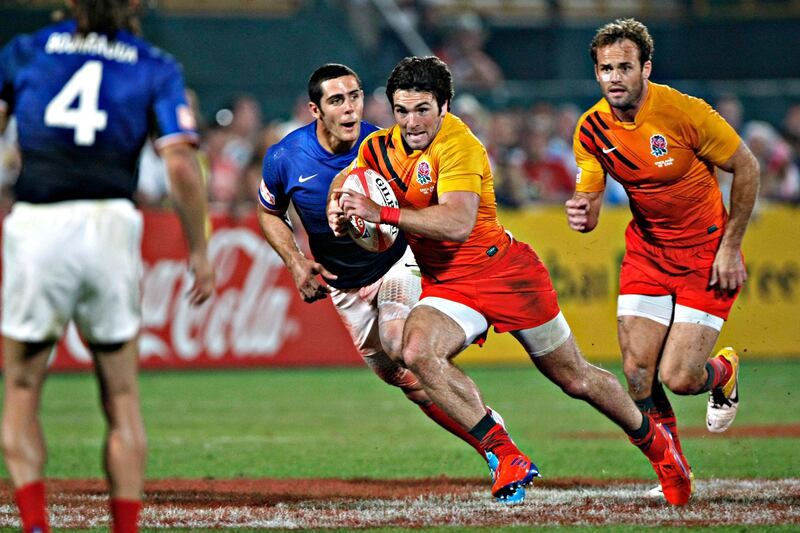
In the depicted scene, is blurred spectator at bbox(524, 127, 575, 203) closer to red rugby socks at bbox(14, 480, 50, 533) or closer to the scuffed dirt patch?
the scuffed dirt patch

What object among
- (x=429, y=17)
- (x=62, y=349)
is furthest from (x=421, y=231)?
(x=429, y=17)

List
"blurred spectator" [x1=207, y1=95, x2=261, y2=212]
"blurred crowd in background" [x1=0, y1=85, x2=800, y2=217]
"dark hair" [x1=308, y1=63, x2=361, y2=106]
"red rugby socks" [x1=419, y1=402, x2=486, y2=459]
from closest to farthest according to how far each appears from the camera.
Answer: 1. "red rugby socks" [x1=419, y1=402, x2=486, y2=459]
2. "dark hair" [x1=308, y1=63, x2=361, y2=106]
3. "blurred crowd in background" [x1=0, y1=85, x2=800, y2=217]
4. "blurred spectator" [x1=207, y1=95, x2=261, y2=212]

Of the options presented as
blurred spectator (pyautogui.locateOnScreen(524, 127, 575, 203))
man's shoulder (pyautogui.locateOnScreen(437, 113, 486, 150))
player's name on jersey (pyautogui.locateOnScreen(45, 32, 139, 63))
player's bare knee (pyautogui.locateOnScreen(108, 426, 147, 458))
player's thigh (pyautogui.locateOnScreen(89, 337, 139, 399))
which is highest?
player's name on jersey (pyautogui.locateOnScreen(45, 32, 139, 63))

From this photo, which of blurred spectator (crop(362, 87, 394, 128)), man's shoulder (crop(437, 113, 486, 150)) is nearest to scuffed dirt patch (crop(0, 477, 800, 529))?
man's shoulder (crop(437, 113, 486, 150))

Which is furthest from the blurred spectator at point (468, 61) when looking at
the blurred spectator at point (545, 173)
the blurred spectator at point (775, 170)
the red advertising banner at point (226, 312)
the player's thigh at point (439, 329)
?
the player's thigh at point (439, 329)

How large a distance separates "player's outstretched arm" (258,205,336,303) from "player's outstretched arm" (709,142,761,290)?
2.37 meters

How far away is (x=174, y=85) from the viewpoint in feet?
16.8

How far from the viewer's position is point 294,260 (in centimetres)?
782

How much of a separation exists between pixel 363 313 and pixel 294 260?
85 cm

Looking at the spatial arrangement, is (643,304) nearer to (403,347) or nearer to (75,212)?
(403,347)

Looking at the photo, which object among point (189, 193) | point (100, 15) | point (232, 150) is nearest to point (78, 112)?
point (100, 15)

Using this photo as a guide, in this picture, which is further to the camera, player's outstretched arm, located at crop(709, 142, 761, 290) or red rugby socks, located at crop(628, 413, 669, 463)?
player's outstretched arm, located at crop(709, 142, 761, 290)

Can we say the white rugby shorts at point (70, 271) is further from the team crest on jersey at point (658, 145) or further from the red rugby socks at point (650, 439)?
the team crest on jersey at point (658, 145)

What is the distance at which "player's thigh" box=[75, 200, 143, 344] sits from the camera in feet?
16.0
